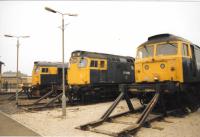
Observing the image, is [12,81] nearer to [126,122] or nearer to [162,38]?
[162,38]

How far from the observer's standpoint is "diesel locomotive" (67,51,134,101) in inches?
722

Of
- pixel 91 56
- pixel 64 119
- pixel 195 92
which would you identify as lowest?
pixel 64 119

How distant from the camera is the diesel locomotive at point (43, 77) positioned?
24.8m

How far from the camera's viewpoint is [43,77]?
2489 cm

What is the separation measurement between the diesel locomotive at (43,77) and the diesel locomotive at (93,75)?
20.4ft

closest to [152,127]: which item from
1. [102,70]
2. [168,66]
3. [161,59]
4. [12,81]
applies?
[168,66]

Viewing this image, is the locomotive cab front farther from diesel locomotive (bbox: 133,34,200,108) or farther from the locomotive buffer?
the locomotive buffer

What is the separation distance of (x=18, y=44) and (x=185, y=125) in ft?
49.4

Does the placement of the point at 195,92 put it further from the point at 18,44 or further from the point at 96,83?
the point at 18,44

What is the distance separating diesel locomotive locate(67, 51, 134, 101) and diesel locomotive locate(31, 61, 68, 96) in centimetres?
621

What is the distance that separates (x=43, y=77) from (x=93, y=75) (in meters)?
8.34

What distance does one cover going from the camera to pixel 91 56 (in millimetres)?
18516

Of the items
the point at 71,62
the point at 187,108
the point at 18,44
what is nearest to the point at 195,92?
the point at 187,108

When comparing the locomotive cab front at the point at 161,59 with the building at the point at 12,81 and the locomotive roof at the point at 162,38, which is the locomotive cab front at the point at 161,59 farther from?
the building at the point at 12,81
